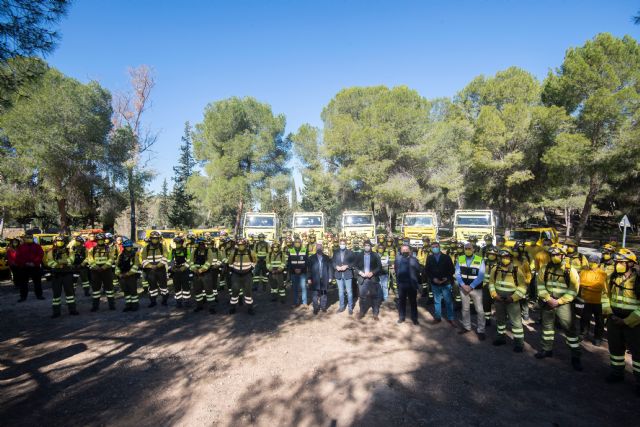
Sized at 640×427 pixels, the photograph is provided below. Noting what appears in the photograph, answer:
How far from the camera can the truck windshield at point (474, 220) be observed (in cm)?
1632

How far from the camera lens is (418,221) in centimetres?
1784

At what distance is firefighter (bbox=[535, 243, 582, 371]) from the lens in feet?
17.3

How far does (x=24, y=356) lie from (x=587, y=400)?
8.42 m

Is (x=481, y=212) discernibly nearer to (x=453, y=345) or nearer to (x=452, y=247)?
(x=452, y=247)

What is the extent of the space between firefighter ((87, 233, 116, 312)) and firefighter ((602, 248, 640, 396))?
9680 millimetres

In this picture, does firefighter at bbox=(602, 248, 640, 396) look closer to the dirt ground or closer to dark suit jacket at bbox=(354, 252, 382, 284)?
the dirt ground

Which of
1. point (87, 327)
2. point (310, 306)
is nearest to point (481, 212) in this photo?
point (310, 306)

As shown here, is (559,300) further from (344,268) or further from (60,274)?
(60,274)

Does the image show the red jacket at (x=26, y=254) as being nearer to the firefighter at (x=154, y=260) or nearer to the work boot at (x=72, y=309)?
the work boot at (x=72, y=309)

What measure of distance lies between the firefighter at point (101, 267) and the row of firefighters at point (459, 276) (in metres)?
0.02

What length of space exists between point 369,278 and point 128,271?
5.63 m

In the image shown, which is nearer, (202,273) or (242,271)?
(242,271)

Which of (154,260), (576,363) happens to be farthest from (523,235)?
(154,260)

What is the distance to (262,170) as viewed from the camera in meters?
33.2
